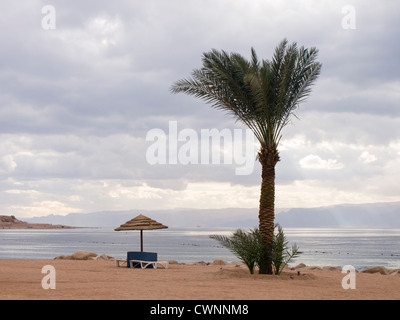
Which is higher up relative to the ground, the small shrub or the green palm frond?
the green palm frond

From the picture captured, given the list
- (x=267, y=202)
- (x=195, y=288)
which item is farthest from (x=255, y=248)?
(x=195, y=288)

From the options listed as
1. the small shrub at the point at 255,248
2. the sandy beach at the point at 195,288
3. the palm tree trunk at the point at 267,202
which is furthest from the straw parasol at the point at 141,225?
the palm tree trunk at the point at 267,202

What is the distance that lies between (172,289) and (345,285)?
5447 mm

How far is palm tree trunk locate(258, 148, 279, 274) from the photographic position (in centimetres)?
1752

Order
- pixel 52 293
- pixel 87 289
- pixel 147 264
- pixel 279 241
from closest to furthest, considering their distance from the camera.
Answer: pixel 52 293 → pixel 87 289 → pixel 279 241 → pixel 147 264

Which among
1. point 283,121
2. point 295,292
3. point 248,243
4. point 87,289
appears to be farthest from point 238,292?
point 283,121

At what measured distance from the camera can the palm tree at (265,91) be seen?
17625 mm

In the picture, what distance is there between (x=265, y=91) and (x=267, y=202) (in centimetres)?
398

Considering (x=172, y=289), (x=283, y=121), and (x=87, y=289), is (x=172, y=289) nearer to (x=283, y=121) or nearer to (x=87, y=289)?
(x=87, y=289)

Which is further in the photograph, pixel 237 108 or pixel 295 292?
pixel 237 108

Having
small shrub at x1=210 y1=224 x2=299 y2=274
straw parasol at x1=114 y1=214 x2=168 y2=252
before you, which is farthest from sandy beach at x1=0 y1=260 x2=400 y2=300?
straw parasol at x1=114 y1=214 x2=168 y2=252

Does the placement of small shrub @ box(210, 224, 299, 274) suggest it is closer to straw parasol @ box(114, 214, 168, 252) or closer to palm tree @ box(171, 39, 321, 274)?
palm tree @ box(171, 39, 321, 274)

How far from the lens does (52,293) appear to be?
11414 mm

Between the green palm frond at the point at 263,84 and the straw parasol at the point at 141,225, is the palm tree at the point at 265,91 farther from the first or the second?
the straw parasol at the point at 141,225
